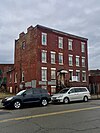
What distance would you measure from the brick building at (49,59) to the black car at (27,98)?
1149 centimetres

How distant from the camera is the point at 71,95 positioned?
866 inches

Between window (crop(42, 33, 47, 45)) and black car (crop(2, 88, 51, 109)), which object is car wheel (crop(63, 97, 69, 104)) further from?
window (crop(42, 33, 47, 45))

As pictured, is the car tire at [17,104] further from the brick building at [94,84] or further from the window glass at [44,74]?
the brick building at [94,84]

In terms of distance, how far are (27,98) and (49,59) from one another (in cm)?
1673

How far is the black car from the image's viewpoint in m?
17.3

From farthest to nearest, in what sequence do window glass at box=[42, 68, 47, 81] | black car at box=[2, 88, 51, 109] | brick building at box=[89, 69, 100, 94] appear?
brick building at box=[89, 69, 100, 94] → window glass at box=[42, 68, 47, 81] → black car at box=[2, 88, 51, 109]

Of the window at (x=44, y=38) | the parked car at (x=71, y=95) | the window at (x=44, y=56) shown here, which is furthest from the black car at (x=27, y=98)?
the window at (x=44, y=38)

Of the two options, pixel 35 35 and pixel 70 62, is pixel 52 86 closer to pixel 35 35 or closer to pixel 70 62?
pixel 70 62

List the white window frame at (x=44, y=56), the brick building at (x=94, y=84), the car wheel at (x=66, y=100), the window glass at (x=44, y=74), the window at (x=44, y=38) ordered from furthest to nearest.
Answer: the brick building at (x=94, y=84), the window at (x=44, y=38), the white window frame at (x=44, y=56), the window glass at (x=44, y=74), the car wheel at (x=66, y=100)

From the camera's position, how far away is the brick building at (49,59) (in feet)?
109

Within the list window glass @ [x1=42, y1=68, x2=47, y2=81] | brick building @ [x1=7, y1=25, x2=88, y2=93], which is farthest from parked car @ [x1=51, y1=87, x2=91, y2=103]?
window glass @ [x1=42, y1=68, x2=47, y2=81]

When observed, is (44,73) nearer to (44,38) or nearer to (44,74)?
(44,74)

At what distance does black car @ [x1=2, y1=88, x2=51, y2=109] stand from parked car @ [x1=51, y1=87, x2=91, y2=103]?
6.14ft

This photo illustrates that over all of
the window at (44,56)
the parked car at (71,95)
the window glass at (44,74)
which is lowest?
the parked car at (71,95)
